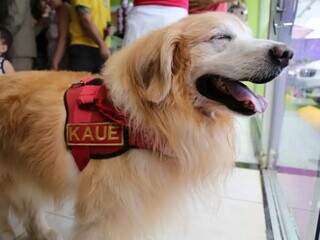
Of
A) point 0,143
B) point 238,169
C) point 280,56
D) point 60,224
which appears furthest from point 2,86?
point 238,169

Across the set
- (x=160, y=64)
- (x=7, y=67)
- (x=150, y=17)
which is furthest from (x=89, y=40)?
(x=160, y=64)

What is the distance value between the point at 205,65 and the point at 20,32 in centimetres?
134

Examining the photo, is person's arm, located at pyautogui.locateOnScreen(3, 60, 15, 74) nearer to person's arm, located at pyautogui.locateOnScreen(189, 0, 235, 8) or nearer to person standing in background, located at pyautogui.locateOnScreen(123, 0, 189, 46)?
person standing in background, located at pyautogui.locateOnScreen(123, 0, 189, 46)

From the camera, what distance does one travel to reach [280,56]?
36.3 inches

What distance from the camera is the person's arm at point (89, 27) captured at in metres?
2.02

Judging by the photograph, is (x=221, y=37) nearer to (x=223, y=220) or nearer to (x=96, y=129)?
(x=96, y=129)

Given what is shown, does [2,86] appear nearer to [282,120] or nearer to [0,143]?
[0,143]

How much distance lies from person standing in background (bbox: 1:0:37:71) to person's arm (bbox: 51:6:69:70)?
0.60 feet

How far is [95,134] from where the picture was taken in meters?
1.01

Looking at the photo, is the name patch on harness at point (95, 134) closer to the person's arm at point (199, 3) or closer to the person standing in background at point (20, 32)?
the person's arm at point (199, 3)

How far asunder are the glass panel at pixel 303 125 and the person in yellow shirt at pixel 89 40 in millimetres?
1015

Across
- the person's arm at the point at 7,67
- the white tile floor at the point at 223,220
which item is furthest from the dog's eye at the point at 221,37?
the person's arm at the point at 7,67

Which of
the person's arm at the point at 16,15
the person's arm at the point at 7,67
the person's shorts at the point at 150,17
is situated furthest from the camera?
the person's arm at the point at 16,15

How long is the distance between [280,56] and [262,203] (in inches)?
42.3
